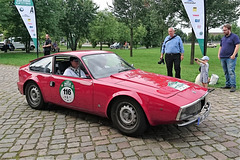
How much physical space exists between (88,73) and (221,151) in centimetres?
266

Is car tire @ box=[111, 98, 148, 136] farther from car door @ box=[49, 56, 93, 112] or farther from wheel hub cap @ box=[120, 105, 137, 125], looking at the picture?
car door @ box=[49, 56, 93, 112]

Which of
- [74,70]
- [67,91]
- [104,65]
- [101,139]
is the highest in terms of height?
[104,65]

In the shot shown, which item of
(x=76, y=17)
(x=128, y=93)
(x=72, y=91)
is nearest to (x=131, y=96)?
(x=128, y=93)

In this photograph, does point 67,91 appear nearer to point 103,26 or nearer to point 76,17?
point 76,17

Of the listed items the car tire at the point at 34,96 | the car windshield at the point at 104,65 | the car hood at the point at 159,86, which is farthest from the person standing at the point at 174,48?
the car tire at the point at 34,96

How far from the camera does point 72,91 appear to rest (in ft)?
14.9

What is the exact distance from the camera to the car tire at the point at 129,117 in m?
3.65

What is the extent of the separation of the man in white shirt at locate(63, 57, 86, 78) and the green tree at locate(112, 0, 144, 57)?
727 inches

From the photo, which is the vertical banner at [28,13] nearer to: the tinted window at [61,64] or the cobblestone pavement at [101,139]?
the cobblestone pavement at [101,139]

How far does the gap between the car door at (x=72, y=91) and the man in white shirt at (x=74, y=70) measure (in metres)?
0.09

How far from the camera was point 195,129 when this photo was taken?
4254mm

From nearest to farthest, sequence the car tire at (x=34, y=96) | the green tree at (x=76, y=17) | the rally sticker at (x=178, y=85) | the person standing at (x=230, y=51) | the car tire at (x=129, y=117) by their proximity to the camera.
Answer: the car tire at (x=129, y=117) < the rally sticker at (x=178, y=85) < the car tire at (x=34, y=96) < the person standing at (x=230, y=51) < the green tree at (x=76, y=17)

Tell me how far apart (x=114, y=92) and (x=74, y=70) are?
1.30 metres

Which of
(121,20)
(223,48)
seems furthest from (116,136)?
(121,20)
